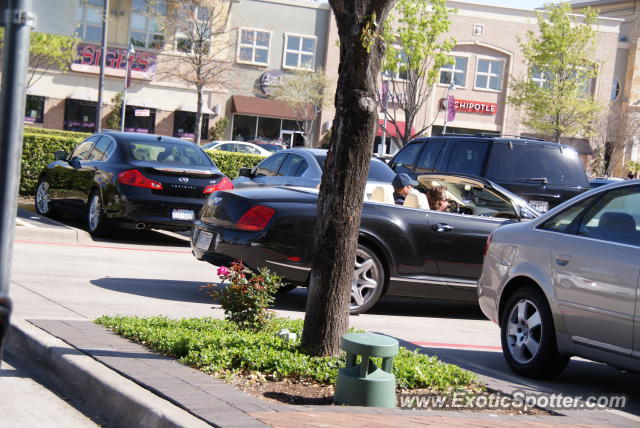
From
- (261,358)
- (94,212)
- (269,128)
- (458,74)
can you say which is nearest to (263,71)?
(269,128)

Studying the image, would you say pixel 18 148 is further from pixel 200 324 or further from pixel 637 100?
pixel 637 100

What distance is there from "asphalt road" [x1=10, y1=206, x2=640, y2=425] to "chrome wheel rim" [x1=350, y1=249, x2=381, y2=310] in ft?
0.62

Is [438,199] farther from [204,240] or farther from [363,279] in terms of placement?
[204,240]

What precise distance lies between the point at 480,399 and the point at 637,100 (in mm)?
55739

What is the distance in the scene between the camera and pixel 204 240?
31.2ft

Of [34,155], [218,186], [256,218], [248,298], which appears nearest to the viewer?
[248,298]

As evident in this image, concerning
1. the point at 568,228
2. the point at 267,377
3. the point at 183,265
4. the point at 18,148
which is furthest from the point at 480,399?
the point at 183,265

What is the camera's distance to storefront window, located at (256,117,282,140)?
51969mm

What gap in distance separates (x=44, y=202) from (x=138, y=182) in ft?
9.94

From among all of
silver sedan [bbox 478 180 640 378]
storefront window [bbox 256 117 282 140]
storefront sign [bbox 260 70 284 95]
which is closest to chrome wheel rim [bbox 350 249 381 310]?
silver sedan [bbox 478 180 640 378]

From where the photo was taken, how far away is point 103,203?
1328 cm

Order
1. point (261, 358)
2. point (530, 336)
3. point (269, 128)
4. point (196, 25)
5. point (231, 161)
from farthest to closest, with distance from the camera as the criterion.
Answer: point (269, 128), point (196, 25), point (231, 161), point (530, 336), point (261, 358)

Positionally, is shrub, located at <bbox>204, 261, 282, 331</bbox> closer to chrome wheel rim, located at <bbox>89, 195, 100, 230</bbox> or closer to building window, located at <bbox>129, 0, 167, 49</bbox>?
chrome wheel rim, located at <bbox>89, 195, 100, 230</bbox>

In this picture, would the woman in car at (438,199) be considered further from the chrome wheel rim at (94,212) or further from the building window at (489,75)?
the building window at (489,75)
